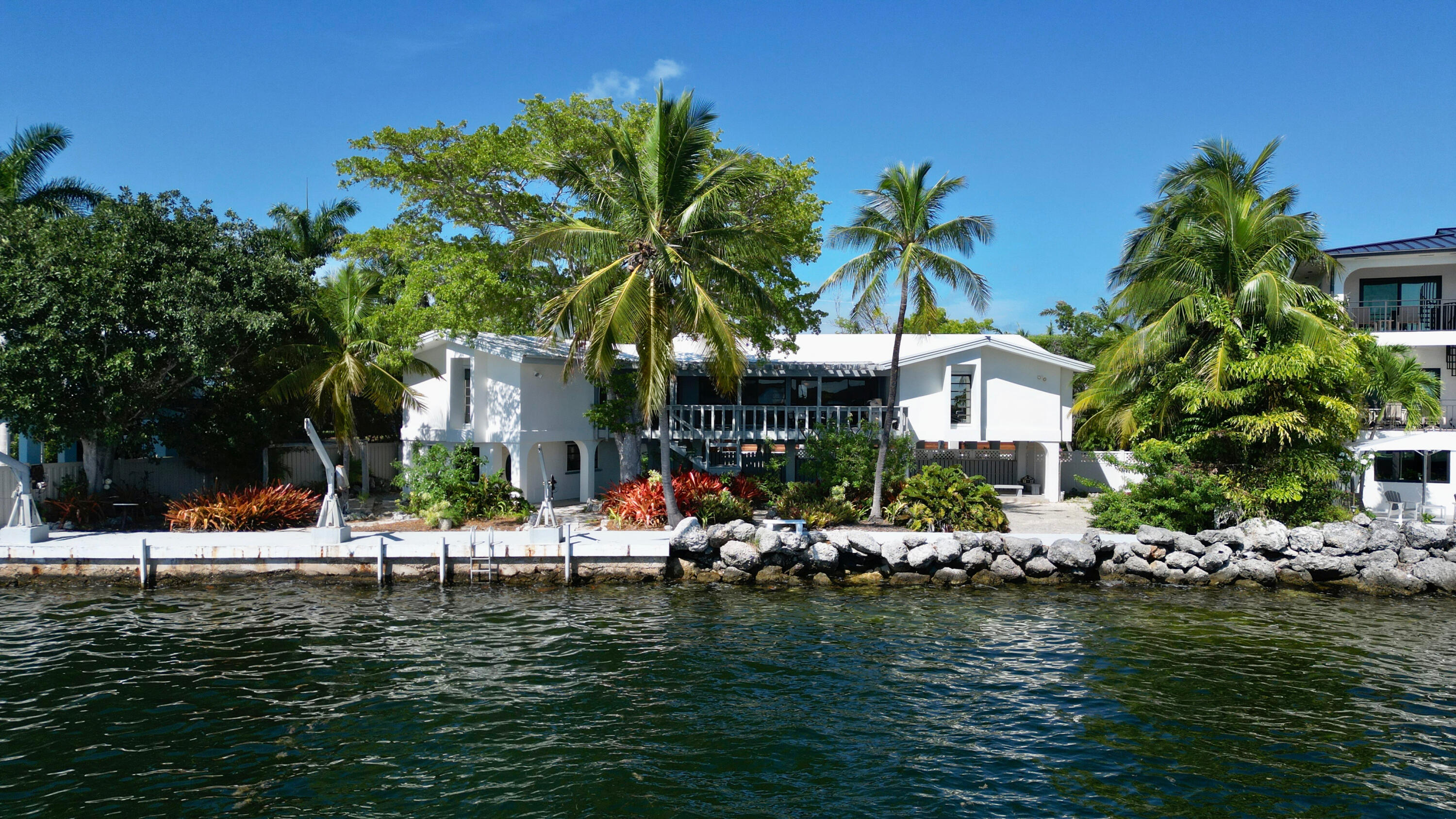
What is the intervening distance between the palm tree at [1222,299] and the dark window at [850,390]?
739cm

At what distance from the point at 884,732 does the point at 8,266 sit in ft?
72.4

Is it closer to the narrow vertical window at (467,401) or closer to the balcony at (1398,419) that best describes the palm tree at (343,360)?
the narrow vertical window at (467,401)

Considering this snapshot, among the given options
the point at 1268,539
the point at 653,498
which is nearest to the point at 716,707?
the point at 653,498

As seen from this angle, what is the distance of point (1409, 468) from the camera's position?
25.2 m

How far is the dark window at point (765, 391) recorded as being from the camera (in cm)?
2920

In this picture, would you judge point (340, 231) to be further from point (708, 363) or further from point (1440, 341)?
point (1440, 341)

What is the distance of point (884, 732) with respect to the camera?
35.6ft

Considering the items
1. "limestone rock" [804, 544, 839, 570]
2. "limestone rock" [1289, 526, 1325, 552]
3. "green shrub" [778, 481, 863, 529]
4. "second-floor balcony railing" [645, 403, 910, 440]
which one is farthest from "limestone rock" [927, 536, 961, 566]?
"limestone rock" [1289, 526, 1325, 552]

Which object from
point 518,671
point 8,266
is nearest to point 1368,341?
point 518,671

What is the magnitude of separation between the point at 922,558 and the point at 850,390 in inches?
437

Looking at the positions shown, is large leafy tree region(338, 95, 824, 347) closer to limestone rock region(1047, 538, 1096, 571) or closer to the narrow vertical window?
the narrow vertical window

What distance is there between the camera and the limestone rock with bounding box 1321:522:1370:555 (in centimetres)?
1911

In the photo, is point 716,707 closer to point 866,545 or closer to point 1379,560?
point 866,545

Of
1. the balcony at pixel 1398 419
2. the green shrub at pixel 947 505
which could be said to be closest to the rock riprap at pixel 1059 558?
the green shrub at pixel 947 505
